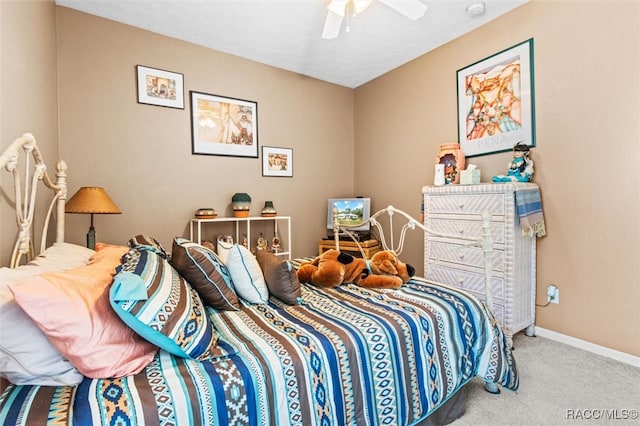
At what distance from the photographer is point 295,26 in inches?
113

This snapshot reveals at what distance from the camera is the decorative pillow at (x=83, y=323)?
840 millimetres

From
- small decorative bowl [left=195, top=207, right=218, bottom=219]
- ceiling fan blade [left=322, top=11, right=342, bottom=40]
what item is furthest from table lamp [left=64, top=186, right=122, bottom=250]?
ceiling fan blade [left=322, top=11, right=342, bottom=40]

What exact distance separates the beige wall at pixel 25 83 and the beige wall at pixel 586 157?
10.8 ft

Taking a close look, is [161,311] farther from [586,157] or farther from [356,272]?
[586,157]

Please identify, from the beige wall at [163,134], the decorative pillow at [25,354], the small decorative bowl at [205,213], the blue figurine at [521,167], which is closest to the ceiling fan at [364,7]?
the blue figurine at [521,167]

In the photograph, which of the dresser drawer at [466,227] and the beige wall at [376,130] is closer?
the beige wall at [376,130]

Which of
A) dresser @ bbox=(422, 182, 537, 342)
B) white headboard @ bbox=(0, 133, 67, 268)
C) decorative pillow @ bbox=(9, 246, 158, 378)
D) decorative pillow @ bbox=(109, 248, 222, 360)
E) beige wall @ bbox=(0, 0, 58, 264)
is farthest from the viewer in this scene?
dresser @ bbox=(422, 182, 537, 342)

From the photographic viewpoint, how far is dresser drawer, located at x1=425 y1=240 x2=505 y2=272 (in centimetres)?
244

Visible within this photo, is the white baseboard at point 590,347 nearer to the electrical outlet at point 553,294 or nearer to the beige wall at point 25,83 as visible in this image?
the electrical outlet at point 553,294

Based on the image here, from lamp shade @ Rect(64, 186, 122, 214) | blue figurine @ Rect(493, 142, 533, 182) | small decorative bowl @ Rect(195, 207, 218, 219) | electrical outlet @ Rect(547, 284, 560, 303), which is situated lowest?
electrical outlet @ Rect(547, 284, 560, 303)

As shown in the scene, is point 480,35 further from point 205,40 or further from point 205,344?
point 205,344

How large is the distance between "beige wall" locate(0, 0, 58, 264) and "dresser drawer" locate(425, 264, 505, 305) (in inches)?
112

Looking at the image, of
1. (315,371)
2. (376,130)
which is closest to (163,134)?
(376,130)

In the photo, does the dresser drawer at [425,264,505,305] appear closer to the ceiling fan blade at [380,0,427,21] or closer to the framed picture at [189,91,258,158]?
the ceiling fan blade at [380,0,427,21]
